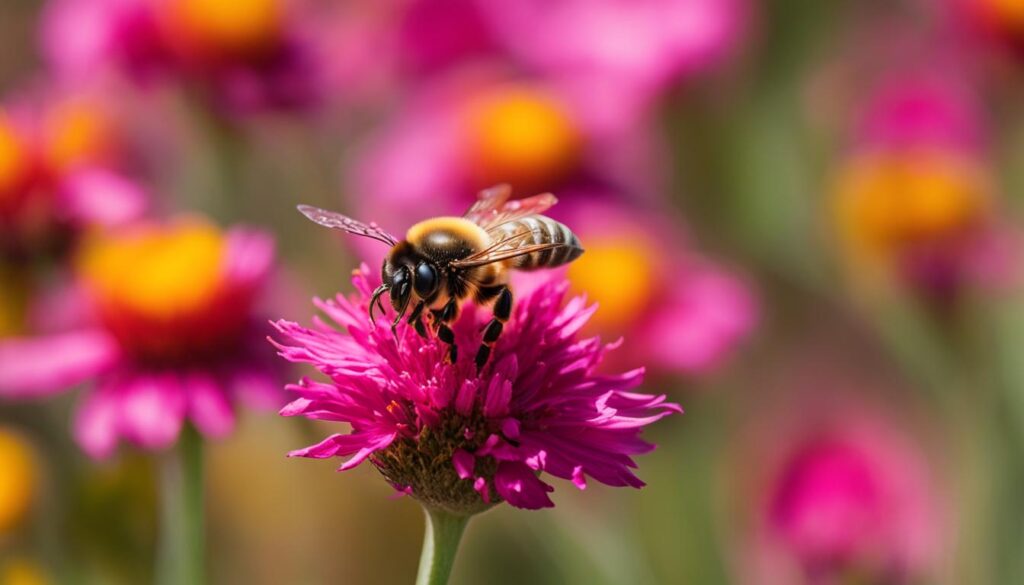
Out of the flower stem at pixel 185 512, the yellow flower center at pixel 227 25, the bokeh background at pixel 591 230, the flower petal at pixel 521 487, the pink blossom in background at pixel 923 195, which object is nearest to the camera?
the flower petal at pixel 521 487

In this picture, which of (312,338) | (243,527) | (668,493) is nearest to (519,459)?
(312,338)

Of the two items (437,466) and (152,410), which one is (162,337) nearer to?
(152,410)

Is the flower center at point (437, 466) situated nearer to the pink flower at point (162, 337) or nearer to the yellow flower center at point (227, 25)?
the pink flower at point (162, 337)

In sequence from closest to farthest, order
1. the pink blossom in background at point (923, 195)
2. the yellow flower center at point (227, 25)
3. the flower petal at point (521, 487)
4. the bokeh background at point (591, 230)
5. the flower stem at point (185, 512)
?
the flower petal at point (521, 487) < the flower stem at point (185, 512) < the bokeh background at point (591, 230) < the yellow flower center at point (227, 25) < the pink blossom in background at point (923, 195)

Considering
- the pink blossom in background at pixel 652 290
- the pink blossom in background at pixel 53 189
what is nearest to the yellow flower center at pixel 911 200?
the pink blossom in background at pixel 652 290

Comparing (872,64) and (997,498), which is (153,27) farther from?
(872,64)

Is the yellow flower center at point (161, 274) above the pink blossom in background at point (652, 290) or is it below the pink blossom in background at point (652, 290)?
below

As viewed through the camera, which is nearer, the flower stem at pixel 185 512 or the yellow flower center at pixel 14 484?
the flower stem at pixel 185 512

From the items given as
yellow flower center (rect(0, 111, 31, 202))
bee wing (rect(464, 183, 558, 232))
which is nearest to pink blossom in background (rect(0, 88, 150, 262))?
yellow flower center (rect(0, 111, 31, 202))
